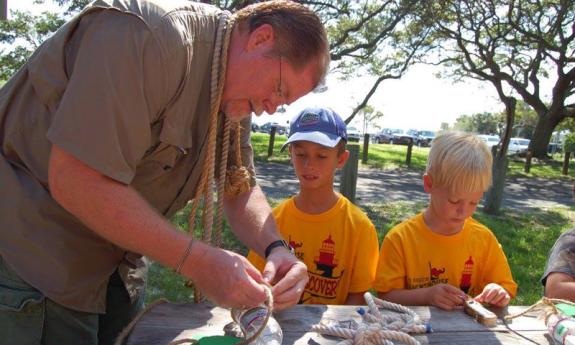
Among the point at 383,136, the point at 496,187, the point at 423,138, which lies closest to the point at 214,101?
the point at 496,187

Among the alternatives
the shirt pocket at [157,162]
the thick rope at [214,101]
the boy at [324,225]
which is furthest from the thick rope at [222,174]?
the boy at [324,225]

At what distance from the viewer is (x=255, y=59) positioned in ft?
5.35

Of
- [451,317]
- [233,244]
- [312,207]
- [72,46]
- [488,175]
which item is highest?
[72,46]

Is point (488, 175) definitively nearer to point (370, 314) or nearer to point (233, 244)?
point (370, 314)

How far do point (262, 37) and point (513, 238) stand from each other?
19.3 feet

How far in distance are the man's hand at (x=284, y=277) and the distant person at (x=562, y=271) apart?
1269 millimetres

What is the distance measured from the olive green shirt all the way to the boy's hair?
1.25 m

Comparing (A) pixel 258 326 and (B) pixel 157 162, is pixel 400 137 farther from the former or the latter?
(A) pixel 258 326

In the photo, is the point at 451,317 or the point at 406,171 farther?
the point at 406,171

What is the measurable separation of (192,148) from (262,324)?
64 centimetres

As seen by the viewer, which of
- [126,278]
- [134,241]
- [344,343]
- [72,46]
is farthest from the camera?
[126,278]

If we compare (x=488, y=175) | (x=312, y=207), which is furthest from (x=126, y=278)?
(x=488, y=175)

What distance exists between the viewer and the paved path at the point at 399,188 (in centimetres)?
933

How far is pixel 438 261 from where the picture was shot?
2477 millimetres
